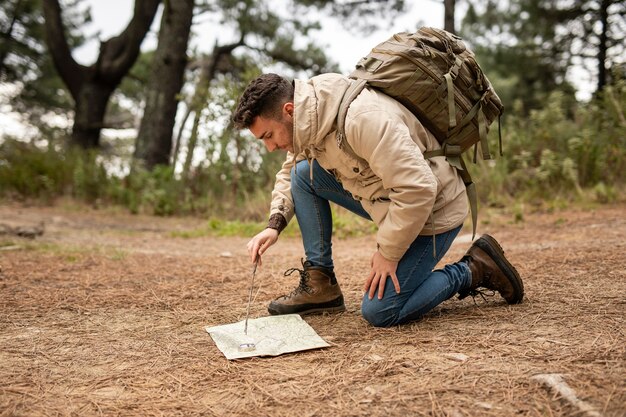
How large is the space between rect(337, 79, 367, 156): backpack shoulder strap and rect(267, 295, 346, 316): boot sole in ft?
2.72

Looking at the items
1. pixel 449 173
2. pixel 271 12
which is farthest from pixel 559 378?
pixel 271 12

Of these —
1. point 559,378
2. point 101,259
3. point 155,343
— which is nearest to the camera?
point 559,378

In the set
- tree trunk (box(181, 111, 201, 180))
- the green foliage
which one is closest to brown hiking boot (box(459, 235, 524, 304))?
the green foliage

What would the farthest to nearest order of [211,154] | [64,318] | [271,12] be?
[271,12], [211,154], [64,318]

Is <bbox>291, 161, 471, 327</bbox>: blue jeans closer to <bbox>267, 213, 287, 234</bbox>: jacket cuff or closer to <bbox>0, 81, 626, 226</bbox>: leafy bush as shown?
<bbox>267, 213, 287, 234</bbox>: jacket cuff

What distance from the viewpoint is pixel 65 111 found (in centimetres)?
1697

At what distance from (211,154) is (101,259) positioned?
3.59 metres

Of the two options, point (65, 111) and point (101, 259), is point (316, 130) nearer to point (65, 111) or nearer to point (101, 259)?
point (101, 259)

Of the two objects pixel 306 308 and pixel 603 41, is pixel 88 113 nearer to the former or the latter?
pixel 306 308

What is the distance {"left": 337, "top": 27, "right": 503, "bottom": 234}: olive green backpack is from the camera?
2.05 meters

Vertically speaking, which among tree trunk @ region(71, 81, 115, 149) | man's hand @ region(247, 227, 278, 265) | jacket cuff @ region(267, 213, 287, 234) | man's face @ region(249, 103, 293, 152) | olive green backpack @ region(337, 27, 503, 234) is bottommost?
man's hand @ region(247, 227, 278, 265)

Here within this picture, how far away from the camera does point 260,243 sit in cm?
237


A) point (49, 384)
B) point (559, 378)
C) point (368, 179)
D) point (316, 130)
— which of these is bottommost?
point (49, 384)

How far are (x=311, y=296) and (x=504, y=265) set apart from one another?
0.90 metres
